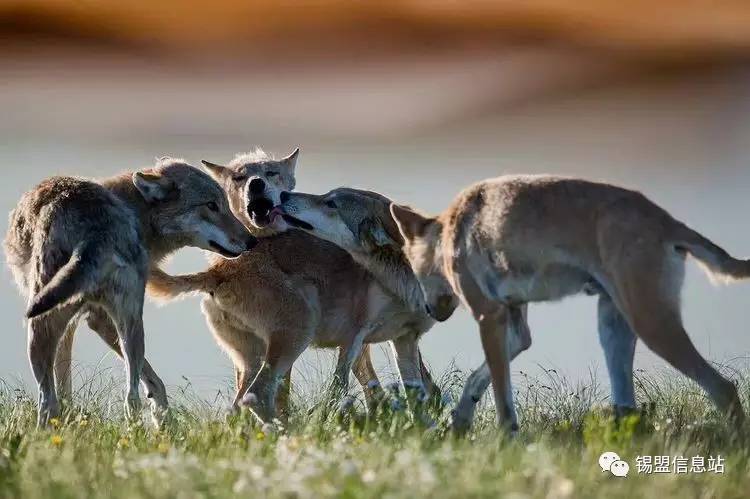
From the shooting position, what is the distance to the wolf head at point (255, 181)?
1154 centimetres

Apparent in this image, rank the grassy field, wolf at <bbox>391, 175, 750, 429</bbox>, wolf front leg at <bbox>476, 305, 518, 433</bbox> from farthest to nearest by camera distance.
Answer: wolf front leg at <bbox>476, 305, 518, 433</bbox>, wolf at <bbox>391, 175, 750, 429</bbox>, the grassy field

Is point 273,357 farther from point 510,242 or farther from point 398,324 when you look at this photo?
point 510,242

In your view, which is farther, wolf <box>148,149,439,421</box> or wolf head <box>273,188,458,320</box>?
wolf head <box>273,188,458,320</box>

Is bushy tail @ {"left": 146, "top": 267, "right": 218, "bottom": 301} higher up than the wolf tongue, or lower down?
lower down

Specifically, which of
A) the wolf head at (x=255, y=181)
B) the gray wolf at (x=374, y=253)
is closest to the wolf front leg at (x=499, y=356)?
the gray wolf at (x=374, y=253)

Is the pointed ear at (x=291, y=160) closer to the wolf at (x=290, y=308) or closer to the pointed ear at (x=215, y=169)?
the pointed ear at (x=215, y=169)

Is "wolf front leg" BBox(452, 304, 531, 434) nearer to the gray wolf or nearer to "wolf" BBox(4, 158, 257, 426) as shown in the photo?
the gray wolf

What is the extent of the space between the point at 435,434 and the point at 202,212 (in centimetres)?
349

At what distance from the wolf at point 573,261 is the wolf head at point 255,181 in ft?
7.82

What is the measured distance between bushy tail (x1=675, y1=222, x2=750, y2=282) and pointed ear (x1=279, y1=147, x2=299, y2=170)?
18.4ft

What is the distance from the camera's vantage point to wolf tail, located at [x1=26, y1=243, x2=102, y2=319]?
820 centimetres

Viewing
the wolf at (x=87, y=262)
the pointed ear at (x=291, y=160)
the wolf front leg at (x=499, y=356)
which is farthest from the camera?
the pointed ear at (x=291, y=160)

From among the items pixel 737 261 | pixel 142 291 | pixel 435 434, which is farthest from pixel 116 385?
pixel 737 261

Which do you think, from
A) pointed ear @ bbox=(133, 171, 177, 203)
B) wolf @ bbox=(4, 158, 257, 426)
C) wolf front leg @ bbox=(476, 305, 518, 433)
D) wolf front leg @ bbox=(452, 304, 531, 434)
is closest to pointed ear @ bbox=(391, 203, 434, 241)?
wolf front leg @ bbox=(452, 304, 531, 434)
